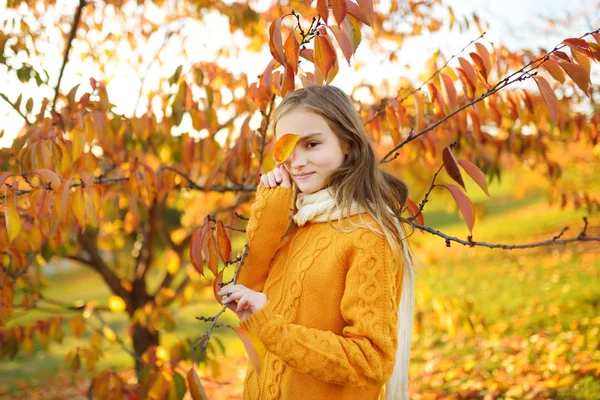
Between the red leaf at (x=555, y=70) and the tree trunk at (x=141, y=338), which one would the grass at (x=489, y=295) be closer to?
the tree trunk at (x=141, y=338)

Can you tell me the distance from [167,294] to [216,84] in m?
1.57

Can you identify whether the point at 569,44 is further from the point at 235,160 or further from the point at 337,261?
the point at 235,160

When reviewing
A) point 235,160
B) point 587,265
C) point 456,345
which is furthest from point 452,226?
point 235,160

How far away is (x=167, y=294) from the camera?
3.61 meters

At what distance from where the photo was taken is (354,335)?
127 cm

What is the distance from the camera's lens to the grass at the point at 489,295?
5.05m

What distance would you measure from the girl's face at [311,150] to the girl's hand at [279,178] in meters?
0.06

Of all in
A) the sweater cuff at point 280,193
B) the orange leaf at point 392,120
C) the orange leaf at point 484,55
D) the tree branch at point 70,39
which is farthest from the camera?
the tree branch at point 70,39

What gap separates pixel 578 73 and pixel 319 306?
0.91 m

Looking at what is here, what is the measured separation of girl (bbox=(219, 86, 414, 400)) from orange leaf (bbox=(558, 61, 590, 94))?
1.84ft

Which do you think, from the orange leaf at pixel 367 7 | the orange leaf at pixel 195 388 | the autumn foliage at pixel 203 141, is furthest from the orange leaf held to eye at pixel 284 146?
the orange leaf at pixel 195 388

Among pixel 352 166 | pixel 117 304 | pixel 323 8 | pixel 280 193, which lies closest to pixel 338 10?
pixel 323 8

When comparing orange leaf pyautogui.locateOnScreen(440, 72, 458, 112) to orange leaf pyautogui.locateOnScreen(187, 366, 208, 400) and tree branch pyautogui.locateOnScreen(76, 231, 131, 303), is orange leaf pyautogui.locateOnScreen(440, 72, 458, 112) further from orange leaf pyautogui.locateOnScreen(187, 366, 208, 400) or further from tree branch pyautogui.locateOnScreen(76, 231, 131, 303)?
tree branch pyautogui.locateOnScreen(76, 231, 131, 303)

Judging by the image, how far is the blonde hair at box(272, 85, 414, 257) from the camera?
1419 mm
